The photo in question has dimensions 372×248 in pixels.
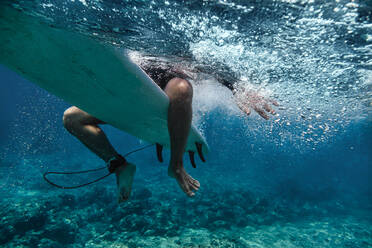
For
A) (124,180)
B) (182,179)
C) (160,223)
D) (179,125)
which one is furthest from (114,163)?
(160,223)

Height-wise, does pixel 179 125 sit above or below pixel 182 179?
above

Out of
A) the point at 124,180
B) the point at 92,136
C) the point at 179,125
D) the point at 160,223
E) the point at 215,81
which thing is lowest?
the point at 160,223

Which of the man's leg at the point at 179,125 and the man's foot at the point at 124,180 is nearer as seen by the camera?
the man's leg at the point at 179,125

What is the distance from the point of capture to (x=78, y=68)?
5.73 ft

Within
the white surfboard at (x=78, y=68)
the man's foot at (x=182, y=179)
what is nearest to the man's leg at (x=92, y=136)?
the white surfboard at (x=78, y=68)

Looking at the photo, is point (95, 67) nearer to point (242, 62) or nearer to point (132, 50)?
point (132, 50)

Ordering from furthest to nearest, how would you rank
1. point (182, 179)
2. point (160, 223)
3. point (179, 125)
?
1. point (160, 223)
2. point (182, 179)
3. point (179, 125)

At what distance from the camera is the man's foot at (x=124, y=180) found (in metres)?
2.39

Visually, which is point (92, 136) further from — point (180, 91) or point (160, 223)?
point (160, 223)

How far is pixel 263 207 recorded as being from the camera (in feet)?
36.9

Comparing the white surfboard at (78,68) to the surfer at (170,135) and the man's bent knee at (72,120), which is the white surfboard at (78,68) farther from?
the man's bent knee at (72,120)

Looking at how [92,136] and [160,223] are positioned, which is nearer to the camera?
[92,136]

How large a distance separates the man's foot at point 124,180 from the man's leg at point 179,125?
67 cm

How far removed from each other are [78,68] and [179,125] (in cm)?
112
